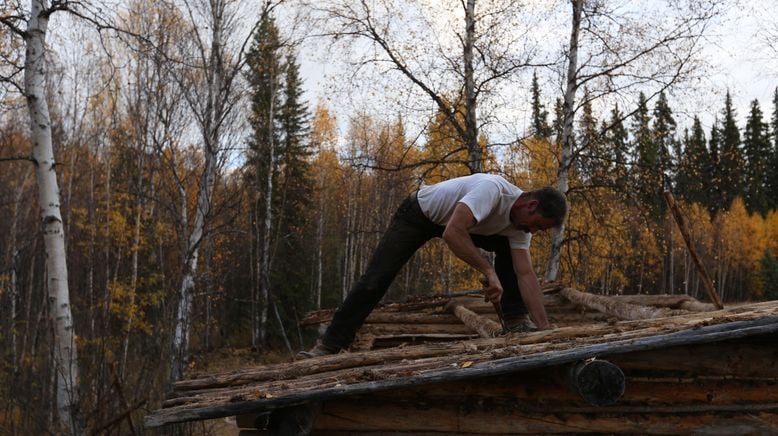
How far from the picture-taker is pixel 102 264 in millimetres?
20219

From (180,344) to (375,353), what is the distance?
28.3ft

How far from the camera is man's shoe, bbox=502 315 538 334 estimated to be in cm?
443

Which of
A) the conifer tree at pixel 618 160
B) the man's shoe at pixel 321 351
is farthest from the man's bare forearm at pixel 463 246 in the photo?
the conifer tree at pixel 618 160

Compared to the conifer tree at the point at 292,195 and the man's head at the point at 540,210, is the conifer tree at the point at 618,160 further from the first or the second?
the conifer tree at the point at 292,195

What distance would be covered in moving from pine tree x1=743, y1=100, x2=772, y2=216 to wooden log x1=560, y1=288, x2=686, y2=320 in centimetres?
5310

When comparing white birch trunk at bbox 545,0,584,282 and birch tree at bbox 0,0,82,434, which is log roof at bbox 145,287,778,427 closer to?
birch tree at bbox 0,0,82,434

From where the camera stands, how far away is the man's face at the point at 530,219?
400cm

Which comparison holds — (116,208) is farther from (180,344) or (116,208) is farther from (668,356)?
(668,356)

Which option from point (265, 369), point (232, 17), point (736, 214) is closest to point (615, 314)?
point (265, 369)

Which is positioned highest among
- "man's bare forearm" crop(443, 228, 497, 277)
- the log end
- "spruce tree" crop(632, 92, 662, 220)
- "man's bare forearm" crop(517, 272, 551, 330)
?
"spruce tree" crop(632, 92, 662, 220)

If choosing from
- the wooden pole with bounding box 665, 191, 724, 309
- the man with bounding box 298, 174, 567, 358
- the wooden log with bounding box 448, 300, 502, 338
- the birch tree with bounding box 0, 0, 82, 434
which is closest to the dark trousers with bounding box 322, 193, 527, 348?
the man with bounding box 298, 174, 567, 358

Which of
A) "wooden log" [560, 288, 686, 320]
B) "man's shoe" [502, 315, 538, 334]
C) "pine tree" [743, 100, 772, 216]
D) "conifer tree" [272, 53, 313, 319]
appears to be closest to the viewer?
"man's shoe" [502, 315, 538, 334]

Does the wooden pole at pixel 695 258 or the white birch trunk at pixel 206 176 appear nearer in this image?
the wooden pole at pixel 695 258

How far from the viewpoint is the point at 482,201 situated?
3.92 m
